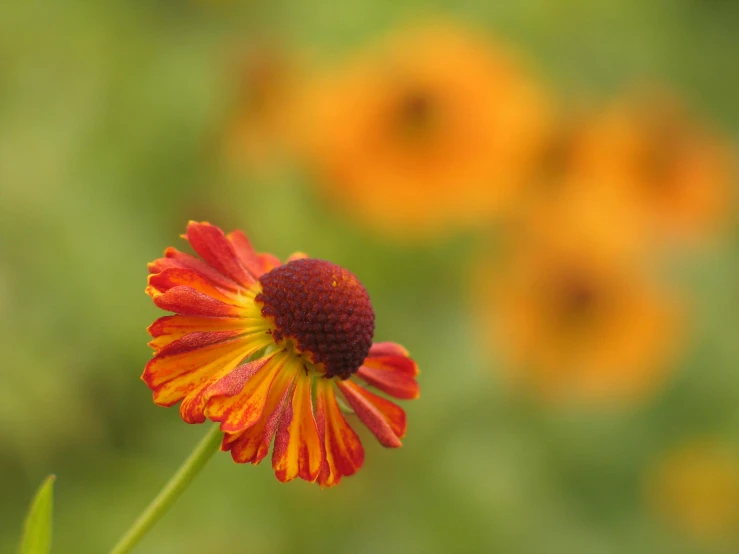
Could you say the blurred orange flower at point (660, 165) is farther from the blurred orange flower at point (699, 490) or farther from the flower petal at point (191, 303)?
the flower petal at point (191, 303)

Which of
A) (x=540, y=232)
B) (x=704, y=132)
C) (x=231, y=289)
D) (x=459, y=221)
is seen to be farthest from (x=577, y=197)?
(x=231, y=289)

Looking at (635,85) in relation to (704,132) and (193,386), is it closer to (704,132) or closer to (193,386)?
(704,132)

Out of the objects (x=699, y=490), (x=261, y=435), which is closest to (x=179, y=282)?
(x=261, y=435)

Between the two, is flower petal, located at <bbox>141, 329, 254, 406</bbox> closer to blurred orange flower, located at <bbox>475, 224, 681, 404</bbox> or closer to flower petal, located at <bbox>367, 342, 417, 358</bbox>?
flower petal, located at <bbox>367, 342, 417, 358</bbox>

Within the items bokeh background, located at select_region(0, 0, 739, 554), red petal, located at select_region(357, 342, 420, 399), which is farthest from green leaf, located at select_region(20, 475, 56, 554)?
bokeh background, located at select_region(0, 0, 739, 554)

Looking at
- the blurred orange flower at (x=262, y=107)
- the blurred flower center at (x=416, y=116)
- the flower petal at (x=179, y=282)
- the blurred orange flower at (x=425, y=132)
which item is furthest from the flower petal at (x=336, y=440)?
the blurred flower center at (x=416, y=116)

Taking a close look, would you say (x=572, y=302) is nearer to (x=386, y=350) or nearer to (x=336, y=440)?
(x=386, y=350)
